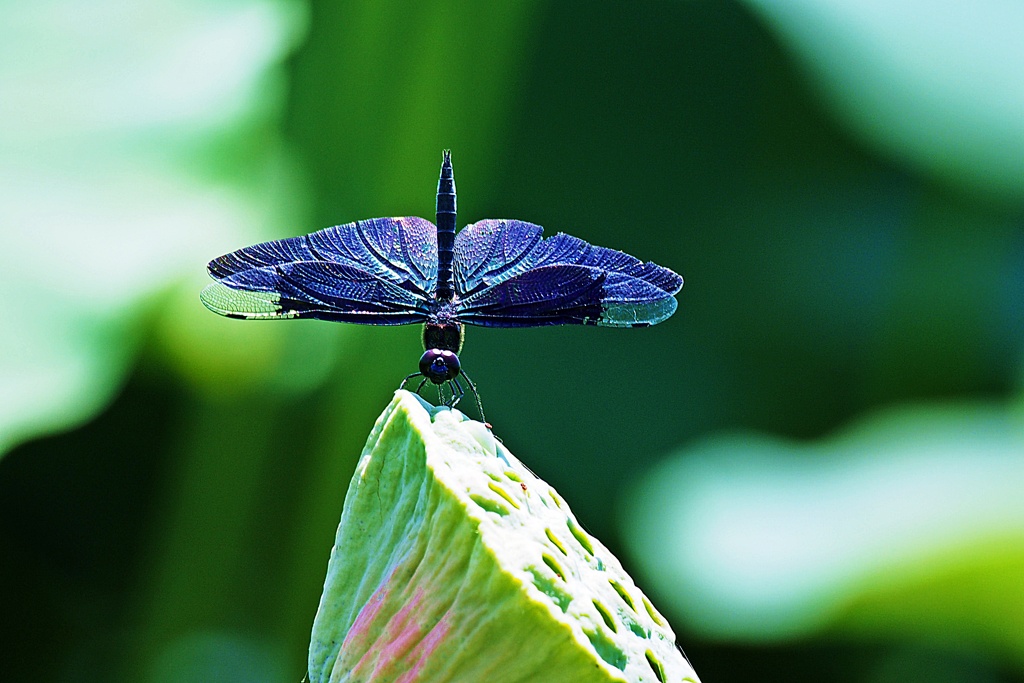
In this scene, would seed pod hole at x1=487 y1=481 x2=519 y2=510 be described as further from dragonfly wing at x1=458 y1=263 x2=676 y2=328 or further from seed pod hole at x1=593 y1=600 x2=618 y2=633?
dragonfly wing at x1=458 y1=263 x2=676 y2=328

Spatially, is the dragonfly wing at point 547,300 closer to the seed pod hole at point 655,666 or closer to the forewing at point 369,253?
the forewing at point 369,253

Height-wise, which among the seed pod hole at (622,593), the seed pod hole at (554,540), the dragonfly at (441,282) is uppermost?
the dragonfly at (441,282)

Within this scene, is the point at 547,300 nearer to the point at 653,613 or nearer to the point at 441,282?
the point at 441,282

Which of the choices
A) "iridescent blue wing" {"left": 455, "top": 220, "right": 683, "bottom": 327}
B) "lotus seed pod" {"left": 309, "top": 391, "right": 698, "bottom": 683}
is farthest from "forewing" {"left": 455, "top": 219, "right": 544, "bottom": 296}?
"lotus seed pod" {"left": 309, "top": 391, "right": 698, "bottom": 683}

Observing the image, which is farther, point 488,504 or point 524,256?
point 524,256

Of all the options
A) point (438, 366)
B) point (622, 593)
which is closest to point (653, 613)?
point (622, 593)

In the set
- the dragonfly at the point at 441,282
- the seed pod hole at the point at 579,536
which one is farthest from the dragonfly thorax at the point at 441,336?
the seed pod hole at the point at 579,536
